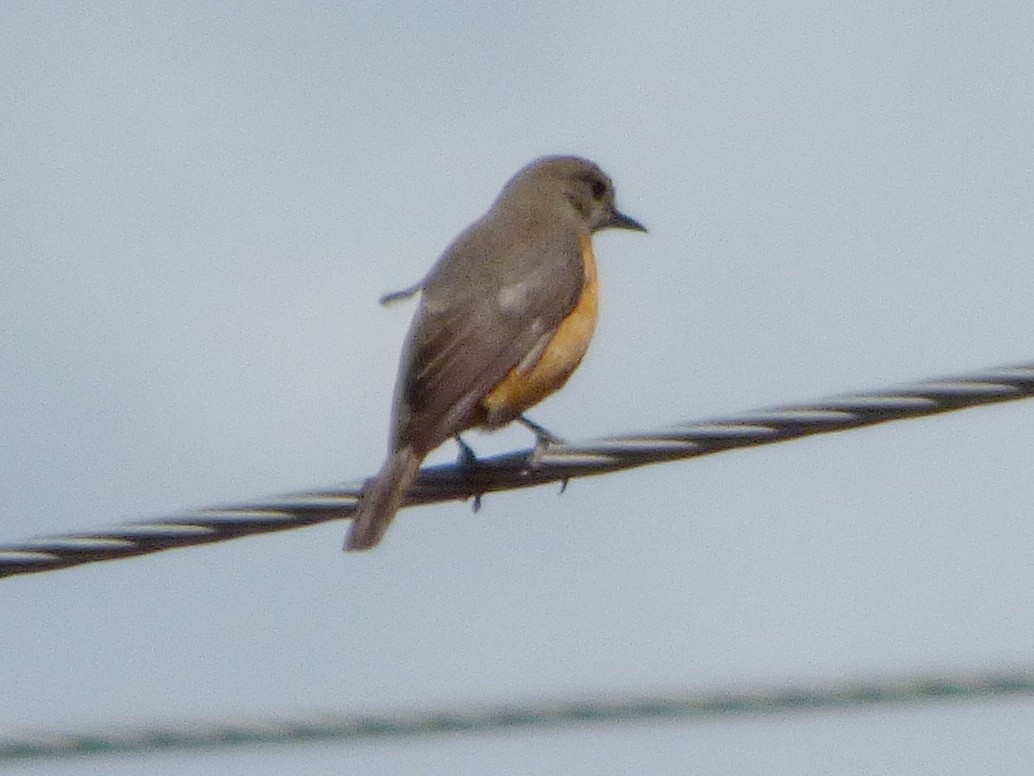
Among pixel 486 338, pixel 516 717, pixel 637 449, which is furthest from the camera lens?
pixel 486 338

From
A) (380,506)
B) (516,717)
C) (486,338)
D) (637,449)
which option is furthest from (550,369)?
(516,717)

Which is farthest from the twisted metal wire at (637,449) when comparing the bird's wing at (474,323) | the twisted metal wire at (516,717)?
the bird's wing at (474,323)

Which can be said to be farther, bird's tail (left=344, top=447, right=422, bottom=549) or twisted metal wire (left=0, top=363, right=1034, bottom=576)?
bird's tail (left=344, top=447, right=422, bottom=549)

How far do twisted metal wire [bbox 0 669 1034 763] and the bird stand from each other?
88.6 inches

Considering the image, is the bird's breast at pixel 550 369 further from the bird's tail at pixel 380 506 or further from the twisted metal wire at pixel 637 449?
the twisted metal wire at pixel 637 449

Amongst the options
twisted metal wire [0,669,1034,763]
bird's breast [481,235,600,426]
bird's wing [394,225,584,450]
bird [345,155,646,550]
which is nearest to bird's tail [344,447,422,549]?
bird [345,155,646,550]

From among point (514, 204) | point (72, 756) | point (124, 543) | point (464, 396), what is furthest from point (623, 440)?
point (514, 204)

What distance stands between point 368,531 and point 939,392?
2.55 metres

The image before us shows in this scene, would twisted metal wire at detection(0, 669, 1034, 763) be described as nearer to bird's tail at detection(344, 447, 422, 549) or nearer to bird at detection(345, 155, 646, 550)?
bird at detection(345, 155, 646, 550)

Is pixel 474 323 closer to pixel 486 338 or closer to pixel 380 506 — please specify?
pixel 486 338

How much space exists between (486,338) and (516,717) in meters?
4.17

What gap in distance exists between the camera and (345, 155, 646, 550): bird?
25.8 ft

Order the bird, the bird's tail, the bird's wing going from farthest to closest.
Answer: the bird's wing
the bird
the bird's tail

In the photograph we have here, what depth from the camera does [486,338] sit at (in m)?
8.62
